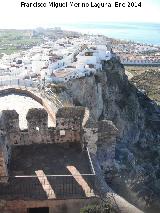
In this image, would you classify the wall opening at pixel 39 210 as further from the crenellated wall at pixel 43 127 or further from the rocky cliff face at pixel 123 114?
the rocky cliff face at pixel 123 114

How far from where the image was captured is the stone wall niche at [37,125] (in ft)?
43.1

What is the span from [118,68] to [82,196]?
53.7m

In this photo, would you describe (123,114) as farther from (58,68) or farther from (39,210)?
(39,210)

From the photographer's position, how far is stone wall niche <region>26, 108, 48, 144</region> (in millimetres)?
13133

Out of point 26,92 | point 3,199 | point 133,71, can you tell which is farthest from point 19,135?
point 133,71

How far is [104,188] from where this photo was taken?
1150 cm

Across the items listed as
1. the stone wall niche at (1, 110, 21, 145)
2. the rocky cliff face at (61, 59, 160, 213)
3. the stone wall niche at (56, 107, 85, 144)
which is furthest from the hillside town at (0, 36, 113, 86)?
the stone wall niche at (1, 110, 21, 145)

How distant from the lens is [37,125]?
1341 centimetres

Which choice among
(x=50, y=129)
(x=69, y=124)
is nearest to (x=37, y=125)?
(x=50, y=129)

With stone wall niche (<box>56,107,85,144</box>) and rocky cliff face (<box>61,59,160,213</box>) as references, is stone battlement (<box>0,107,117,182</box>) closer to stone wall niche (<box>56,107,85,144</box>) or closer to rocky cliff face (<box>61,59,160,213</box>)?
stone wall niche (<box>56,107,85,144</box>)

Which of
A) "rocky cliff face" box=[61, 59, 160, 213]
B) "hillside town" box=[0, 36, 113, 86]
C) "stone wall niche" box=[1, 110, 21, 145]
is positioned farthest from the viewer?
"hillside town" box=[0, 36, 113, 86]

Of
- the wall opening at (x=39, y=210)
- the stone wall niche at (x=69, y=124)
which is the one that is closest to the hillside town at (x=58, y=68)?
the stone wall niche at (x=69, y=124)

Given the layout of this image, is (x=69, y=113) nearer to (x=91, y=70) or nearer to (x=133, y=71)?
(x=91, y=70)

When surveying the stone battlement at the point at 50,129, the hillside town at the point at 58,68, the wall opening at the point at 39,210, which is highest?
the stone battlement at the point at 50,129
